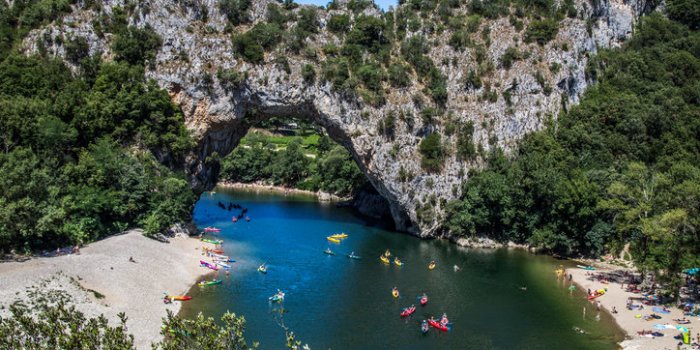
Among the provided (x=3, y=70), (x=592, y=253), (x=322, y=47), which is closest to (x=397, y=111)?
(x=322, y=47)

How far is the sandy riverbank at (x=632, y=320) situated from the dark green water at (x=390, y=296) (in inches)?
50.1

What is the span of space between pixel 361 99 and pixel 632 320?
4367 cm

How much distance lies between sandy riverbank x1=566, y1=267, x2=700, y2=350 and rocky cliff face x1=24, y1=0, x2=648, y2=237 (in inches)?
996

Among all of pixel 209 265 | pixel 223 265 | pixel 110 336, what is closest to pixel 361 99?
pixel 223 265

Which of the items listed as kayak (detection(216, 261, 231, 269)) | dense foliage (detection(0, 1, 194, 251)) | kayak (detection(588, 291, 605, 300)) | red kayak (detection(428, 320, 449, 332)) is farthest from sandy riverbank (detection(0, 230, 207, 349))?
kayak (detection(588, 291, 605, 300))

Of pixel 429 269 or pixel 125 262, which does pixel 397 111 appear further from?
pixel 125 262

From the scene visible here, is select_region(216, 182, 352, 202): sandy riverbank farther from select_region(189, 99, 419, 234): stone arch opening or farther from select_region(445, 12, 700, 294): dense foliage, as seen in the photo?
select_region(445, 12, 700, 294): dense foliage

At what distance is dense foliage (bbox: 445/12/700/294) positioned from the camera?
63.7 meters

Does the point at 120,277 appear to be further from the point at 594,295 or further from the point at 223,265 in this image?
the point at 594,295

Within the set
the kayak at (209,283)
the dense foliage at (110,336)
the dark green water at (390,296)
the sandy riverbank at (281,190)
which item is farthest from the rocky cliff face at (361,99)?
the dense foliage at (110,336)

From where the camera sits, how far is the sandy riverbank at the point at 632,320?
140ft

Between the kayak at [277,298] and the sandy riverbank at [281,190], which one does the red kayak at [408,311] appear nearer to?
the kayak at [277,298]

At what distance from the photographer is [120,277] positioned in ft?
162

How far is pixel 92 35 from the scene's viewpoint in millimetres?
73500
